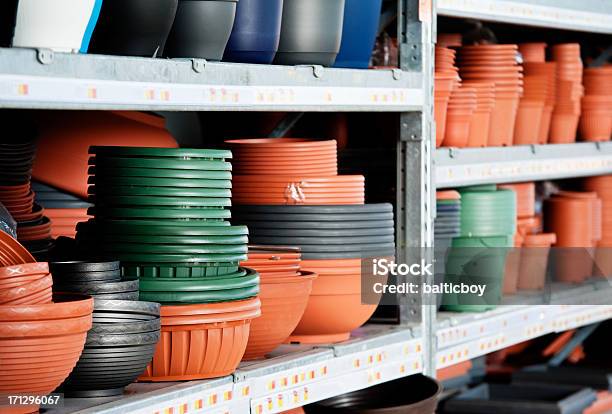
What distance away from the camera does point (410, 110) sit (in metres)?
3.45

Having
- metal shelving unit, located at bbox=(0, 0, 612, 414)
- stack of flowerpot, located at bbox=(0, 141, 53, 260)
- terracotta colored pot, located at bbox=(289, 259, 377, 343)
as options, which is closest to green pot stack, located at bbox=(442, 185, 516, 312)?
metal shelving unit, located at bbox=(0, 0, 612, 414)

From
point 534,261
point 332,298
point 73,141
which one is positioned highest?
point 73,141

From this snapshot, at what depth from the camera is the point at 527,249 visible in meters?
4.51

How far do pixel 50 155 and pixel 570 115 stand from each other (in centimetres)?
234

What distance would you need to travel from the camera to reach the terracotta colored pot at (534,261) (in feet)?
14.8

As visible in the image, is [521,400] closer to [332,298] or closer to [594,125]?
[594,125]

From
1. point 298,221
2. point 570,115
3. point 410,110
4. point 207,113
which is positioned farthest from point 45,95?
point 570,115

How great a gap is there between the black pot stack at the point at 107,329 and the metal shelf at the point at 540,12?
5.23 feet

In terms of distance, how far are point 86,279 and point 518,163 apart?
2.16 metres

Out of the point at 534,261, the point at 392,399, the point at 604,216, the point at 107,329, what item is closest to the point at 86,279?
the point at 107,329

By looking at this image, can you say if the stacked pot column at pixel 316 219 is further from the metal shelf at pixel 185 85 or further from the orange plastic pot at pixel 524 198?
the orange plastic pot at pixel 524 198

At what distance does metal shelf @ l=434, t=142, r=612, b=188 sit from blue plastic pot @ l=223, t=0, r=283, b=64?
915 millimetres

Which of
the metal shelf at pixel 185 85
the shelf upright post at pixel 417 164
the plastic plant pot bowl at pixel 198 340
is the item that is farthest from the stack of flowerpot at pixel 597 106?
the plastic plant pot bowl at pixel 198 340

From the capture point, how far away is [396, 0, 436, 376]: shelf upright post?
138 inches
